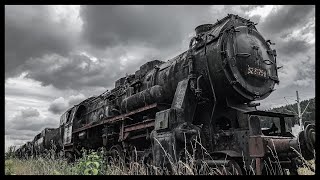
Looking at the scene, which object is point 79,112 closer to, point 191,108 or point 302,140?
point 191,108

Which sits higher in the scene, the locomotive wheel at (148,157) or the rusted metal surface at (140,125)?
the rusted metal surface at (140,125)

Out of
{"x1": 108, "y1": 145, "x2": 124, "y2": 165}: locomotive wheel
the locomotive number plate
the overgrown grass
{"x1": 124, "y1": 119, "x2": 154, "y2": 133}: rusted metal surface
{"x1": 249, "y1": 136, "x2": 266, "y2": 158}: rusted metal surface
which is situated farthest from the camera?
{"x1": 108, "y1": 145, "x2": 124, "y2": 165}: locomotive wheel

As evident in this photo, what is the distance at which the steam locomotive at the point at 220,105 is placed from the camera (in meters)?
6.64

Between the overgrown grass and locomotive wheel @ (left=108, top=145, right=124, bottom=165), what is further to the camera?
locomotive wheel @ (left=108, top=145, right=124, bottom=165)

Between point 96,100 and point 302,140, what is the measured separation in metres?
11.1

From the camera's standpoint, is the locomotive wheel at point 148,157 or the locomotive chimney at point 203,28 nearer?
the locomotive wheel at point 148,157

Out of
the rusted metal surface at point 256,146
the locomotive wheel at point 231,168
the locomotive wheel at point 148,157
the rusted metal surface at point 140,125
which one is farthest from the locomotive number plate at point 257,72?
the locomotive wheel at point 148,157

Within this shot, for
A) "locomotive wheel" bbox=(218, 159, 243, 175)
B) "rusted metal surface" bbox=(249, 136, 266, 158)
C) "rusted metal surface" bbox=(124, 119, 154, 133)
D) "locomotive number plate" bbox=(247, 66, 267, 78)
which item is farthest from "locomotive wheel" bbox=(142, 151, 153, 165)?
"locomotive number plate" bbox=(247, 66, 267, 78)

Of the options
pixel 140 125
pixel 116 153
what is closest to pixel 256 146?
pixel 140 125

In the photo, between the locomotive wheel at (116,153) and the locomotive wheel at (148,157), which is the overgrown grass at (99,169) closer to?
the locomotive wheel at (148,157)

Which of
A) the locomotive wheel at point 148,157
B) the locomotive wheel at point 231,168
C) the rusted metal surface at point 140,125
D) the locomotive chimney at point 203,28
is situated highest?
the locomotive chimney at point 203,28

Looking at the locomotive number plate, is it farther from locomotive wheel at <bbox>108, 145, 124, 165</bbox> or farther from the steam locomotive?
locomotive wheel at <bbox>108, 145, 124, 165</bbox>

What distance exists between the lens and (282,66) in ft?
29.6

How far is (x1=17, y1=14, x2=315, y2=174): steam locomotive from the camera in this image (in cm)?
664
